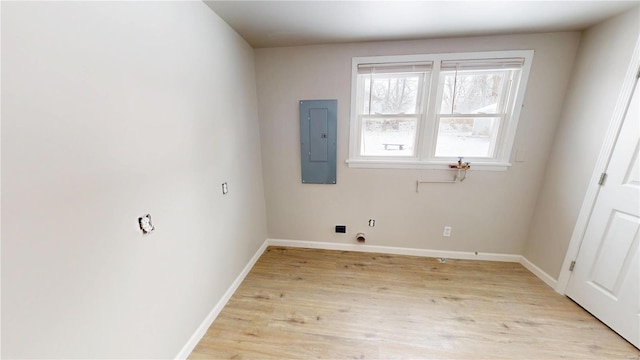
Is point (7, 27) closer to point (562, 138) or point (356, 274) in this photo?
point (356, 274)

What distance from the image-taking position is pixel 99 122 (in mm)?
899

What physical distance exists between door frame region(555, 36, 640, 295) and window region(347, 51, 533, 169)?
570mm

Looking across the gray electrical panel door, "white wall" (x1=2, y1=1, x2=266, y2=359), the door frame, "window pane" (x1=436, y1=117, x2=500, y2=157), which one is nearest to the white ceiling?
"white wall" (x1=2, y1=1, x2=266, y2=359)

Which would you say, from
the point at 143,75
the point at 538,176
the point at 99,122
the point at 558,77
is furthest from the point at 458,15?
the point at 99,122

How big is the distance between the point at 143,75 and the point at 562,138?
3.26m

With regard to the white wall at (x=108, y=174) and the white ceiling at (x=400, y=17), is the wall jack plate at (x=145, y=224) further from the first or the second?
the white ceiling at (x=400, y=17)

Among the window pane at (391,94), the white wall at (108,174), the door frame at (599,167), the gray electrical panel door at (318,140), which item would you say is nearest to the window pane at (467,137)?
the window pane at (391,94)

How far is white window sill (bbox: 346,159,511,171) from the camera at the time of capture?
221cm

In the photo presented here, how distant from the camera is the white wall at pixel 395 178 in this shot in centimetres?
200

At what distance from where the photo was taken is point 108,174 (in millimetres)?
940

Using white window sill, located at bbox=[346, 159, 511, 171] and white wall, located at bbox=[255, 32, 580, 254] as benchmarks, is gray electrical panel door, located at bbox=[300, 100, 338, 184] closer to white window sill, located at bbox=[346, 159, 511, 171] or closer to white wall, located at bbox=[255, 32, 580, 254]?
white wall, located at bbox=[255, 32, 580, 254]

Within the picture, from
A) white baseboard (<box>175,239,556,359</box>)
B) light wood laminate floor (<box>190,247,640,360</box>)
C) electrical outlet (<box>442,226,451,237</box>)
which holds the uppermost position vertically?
electrical outlet (<box>442,226,451,237</box>)

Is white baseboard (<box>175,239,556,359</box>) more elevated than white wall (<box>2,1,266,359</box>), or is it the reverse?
white wall (<box>2,1,266,359</box>)

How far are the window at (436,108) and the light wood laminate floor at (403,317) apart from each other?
3.84ft
